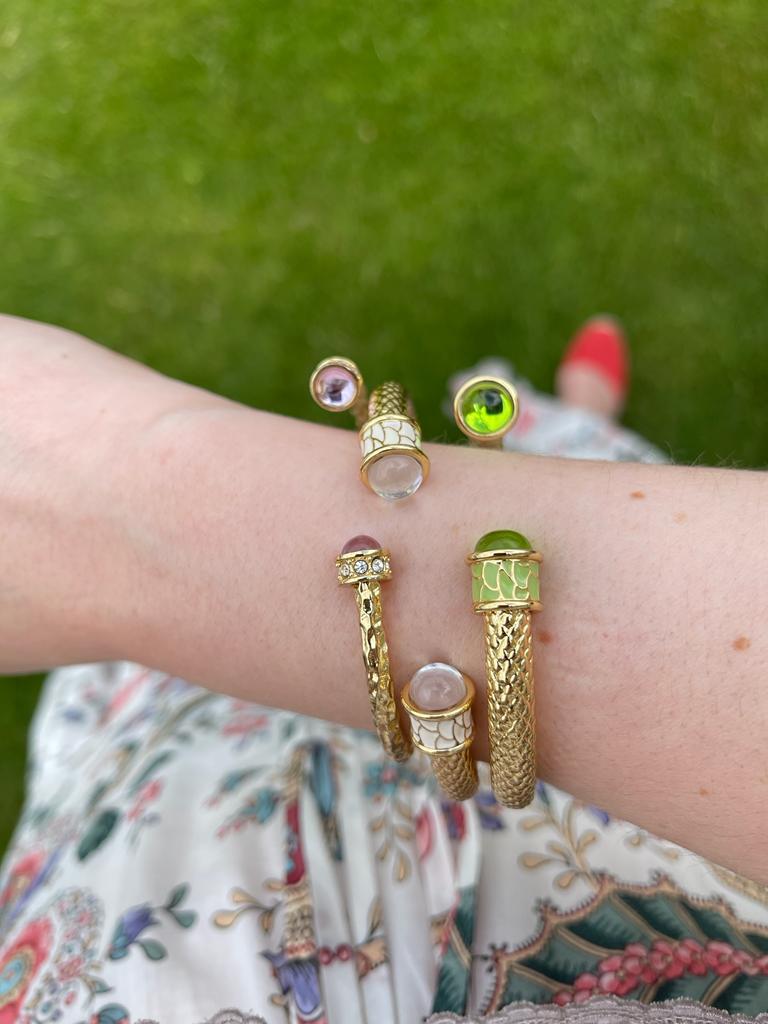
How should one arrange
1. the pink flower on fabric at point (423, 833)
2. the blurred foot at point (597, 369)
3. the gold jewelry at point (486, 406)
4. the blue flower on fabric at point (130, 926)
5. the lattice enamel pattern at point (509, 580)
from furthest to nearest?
the blurred foot at point (597, 369) < the pink flower on fabric at point (423, 833) < the blue flower on fabric at point (130, 926) < the gold jewelry at point (486, 406) < the lattice enamel pattern at point (509, 580)

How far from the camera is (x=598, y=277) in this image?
2.03 metres

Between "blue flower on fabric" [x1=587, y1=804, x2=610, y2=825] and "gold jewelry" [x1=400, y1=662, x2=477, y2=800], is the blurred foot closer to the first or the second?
"blue flower on fabric" [x1=587, y1=804, x2=610, y2=825]

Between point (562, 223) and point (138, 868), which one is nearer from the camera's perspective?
point (138, 868)

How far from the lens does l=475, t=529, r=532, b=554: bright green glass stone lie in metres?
0.66

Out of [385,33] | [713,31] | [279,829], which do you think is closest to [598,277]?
[713,31]

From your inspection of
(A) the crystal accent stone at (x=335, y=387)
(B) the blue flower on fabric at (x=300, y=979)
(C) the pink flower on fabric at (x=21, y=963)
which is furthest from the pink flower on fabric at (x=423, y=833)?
(A) the crystal accent stone at (x=335, y=387)

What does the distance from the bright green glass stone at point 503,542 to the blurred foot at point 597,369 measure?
1.32m

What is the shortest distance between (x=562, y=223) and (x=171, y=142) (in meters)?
1.07

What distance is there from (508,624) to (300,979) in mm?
489

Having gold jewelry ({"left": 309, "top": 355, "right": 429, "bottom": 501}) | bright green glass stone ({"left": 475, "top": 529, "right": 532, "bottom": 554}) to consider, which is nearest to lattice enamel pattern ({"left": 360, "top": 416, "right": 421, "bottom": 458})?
gold jewelry ({"left": 309, "top": 355, "right": 429, "bottom": 501})

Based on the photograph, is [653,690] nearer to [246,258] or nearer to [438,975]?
[438,975]

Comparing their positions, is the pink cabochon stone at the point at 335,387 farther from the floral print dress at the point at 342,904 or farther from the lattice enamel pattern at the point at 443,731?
the floral print dress at the point at 342,904

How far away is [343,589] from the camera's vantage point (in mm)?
747

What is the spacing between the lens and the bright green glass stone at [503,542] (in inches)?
25.8
